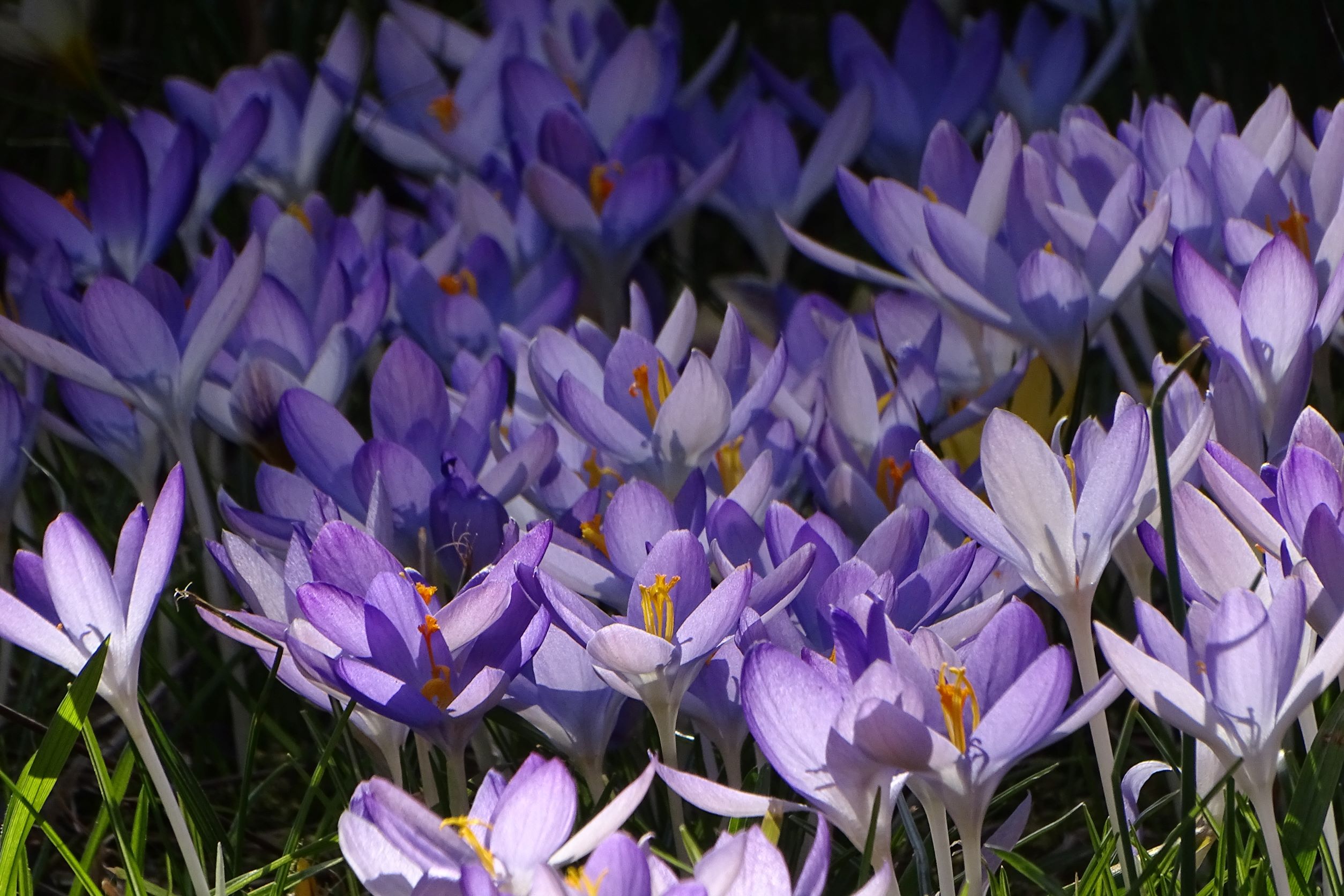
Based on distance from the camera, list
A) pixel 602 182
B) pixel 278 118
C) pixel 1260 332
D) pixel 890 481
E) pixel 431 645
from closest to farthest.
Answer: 1. pixel 431 645
2. pixel 1260 332
3. pixel 890 481
4. pixel 602 182
5. pixel 278 118

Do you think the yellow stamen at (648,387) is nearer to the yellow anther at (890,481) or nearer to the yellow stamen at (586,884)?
the yellow anther at (890,481)

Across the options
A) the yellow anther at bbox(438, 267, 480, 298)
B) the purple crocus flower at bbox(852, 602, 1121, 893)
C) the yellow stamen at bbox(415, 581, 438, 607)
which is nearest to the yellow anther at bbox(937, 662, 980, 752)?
the purple crocus flower at bbox(852, 602, 1121, 893)

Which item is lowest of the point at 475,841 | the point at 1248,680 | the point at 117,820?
the point at 117,820

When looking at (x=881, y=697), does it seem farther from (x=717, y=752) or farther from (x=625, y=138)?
(x=625, y=138)

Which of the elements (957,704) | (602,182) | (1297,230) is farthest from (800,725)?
(602,182)

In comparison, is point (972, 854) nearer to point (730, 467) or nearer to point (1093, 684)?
point (1093, 684)

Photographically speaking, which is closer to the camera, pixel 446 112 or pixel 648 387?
pixel 648 387

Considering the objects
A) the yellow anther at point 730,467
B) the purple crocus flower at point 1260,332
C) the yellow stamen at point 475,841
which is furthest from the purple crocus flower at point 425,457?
the purple crocus flower at point 1260,332
